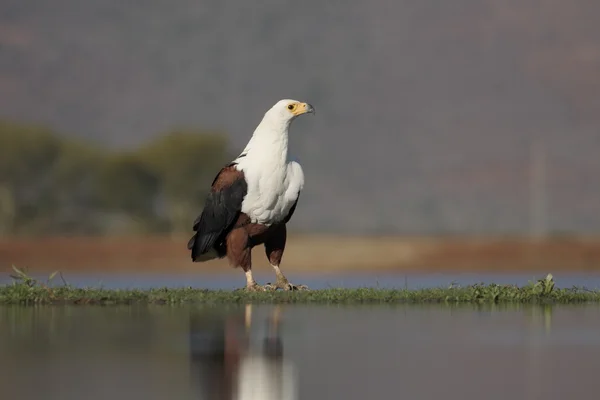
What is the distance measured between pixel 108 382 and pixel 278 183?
7.77 m

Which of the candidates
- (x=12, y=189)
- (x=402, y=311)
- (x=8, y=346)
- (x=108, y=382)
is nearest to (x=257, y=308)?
(x=402, y=311)

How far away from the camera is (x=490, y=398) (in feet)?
27.4

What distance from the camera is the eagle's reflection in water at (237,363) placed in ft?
28.2

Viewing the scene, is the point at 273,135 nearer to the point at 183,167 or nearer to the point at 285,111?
the point at 285,111

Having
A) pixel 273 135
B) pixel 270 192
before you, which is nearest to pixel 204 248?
pixel 270 192

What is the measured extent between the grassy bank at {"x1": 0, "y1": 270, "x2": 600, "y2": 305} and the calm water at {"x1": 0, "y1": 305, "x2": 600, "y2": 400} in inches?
43.9

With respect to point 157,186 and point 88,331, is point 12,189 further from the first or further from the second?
point 88,331

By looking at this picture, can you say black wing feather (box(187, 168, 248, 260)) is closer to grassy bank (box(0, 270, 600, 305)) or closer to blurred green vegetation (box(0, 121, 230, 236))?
grassy bank (box(0, 270, 600, 305))

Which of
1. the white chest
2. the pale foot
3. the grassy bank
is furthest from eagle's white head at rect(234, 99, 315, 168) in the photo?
the grassy bank

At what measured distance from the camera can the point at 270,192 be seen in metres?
16.5

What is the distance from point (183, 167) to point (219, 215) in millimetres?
32938

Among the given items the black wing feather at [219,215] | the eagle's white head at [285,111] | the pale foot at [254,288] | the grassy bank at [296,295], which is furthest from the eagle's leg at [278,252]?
the eagle's white head at [285,111]

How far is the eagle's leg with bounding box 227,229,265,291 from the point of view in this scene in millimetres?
16891

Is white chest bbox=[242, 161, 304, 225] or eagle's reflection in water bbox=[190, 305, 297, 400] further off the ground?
white chest bbox=[242, 161, 304, 225]
